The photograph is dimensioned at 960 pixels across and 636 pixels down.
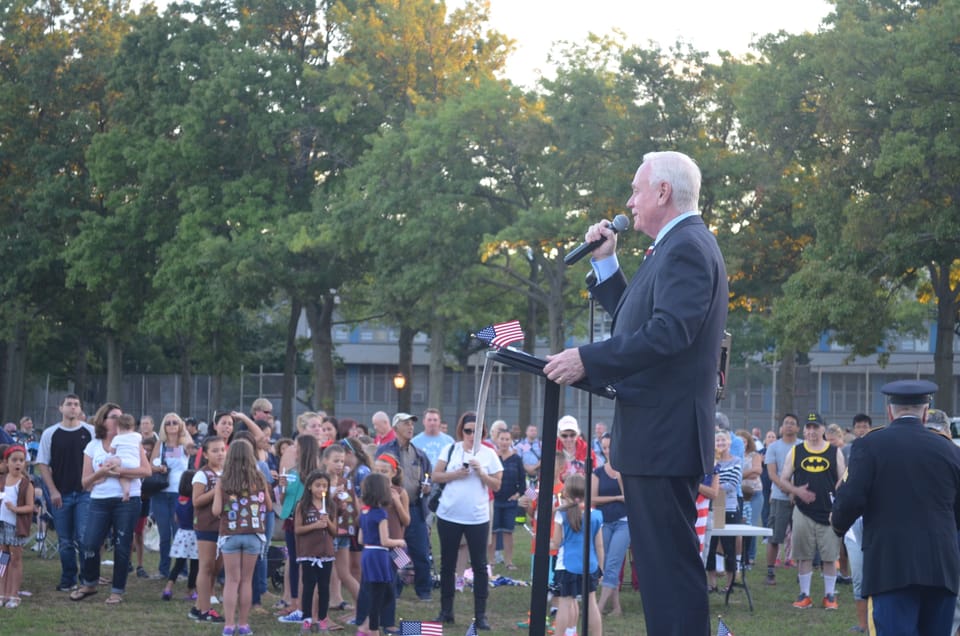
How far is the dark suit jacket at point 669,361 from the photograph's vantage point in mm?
3928

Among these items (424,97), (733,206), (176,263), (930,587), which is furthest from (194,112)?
(930,587)

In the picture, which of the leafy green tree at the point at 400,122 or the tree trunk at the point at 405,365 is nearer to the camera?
the leafy green tree at the point at 400,122

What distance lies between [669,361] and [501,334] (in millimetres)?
658

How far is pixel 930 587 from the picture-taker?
649 centimetres

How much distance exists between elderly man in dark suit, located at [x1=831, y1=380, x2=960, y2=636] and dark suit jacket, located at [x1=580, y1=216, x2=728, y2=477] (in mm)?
2928

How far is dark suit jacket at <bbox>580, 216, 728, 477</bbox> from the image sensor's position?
Result: 393 cm

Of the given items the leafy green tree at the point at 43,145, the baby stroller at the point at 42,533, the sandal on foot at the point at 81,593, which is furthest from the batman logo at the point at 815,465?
the leafy green tree at the point at 43,145

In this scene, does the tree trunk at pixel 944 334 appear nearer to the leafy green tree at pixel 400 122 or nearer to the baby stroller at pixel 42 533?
the leafy green tree at pixel 400 122

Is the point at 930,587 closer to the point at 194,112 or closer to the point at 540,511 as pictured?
the point at 540,511

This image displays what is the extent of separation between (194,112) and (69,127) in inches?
266

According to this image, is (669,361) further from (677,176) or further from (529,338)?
(529,338)

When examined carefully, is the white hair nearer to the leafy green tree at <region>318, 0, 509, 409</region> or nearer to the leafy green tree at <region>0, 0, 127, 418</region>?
the leafy green tree at <region>318, 0, 509, 409</region>

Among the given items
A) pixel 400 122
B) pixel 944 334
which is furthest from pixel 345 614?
pixel 400 122

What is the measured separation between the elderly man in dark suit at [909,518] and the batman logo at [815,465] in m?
6.97
